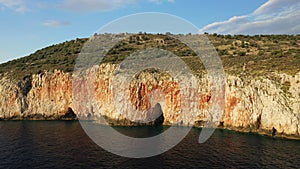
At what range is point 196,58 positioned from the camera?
3231 inches

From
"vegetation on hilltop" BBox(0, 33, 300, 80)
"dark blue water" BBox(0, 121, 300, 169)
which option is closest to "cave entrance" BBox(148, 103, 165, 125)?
"dark blue water" BBox(0, 121, 300, 169)

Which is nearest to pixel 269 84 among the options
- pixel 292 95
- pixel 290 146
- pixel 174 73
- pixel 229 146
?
pixel 292 95

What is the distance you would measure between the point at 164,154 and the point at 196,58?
46.1 meters

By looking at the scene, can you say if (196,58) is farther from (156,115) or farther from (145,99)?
(156,115)

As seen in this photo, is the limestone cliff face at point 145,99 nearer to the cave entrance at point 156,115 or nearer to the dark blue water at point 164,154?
the cave entrance at point 156,115

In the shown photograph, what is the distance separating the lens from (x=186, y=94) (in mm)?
65125

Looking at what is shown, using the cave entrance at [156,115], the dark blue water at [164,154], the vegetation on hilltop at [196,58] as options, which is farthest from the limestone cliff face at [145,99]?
the dark blue water at [164,154]

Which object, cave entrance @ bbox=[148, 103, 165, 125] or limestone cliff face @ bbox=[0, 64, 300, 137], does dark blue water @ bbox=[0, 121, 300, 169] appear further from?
cave entrance @ bbox=[148, 103, 165, 125]

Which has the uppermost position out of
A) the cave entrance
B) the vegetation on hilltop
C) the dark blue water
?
the vegetation on hilltop

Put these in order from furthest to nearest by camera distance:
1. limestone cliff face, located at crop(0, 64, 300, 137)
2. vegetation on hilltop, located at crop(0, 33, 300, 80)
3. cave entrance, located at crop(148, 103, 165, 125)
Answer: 1. cave entrance, located at crop(148, 103, 165, 125)
2. vegetation on hilltop, located at crop(0, 33, 300, 80)
3. limestone cliff face, located at crop(0, 64, 300, 137)

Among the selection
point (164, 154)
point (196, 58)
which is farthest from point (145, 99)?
point (164, 154)

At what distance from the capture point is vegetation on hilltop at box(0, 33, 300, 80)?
63969mm

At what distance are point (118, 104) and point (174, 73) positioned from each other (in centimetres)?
1668

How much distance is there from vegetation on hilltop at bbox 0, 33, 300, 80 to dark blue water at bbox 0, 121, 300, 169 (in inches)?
737
